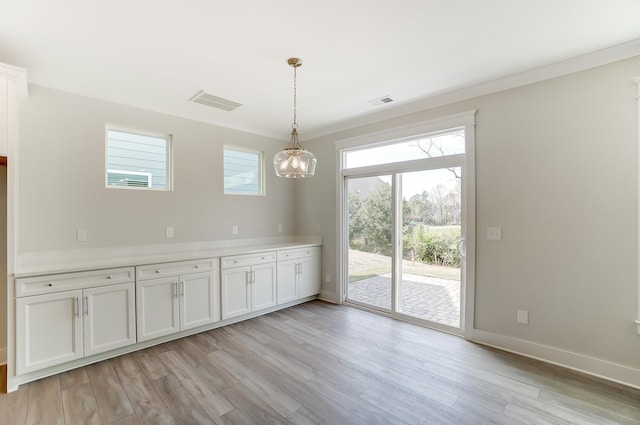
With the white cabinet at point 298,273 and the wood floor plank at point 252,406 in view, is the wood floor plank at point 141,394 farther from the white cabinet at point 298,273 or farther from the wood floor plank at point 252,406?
the white cabinet at point 298,273

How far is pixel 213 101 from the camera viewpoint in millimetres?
3557

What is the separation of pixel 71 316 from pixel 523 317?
437cm

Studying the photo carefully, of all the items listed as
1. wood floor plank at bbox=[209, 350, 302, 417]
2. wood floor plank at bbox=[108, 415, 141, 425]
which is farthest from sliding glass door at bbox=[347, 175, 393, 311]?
wood floor plank at bbox=[108, 415, 141, 425]

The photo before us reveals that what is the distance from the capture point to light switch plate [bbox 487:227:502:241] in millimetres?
3096

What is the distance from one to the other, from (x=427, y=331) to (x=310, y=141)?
3442 millimetres

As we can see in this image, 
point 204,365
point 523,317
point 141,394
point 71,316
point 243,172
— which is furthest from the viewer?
point 243,172

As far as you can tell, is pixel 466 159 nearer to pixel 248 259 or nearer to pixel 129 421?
pixel 248 259

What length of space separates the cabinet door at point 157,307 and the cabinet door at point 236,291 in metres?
0.58

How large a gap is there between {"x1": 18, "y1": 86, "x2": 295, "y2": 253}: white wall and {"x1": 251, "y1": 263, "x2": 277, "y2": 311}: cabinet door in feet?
2.45

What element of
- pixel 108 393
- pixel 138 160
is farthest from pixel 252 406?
pixel 138 160

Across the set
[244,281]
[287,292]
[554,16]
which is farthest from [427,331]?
[554,16]

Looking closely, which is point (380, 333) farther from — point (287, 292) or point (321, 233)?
point (321, 233)

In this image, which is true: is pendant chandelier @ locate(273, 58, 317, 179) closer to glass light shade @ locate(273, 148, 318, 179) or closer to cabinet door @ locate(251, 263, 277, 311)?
glass light shade @ locate(273, 148, 318, 179)

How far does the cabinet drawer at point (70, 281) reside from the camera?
8.04 ft
